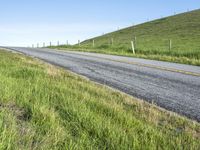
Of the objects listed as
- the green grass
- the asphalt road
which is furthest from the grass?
the green grass

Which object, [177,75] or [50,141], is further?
[177,75]

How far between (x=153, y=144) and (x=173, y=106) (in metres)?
3.35

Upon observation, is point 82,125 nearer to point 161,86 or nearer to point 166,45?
point 161,86

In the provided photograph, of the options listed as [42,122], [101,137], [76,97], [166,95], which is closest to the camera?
[101,137]

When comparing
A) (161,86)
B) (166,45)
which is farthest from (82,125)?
(166,45)

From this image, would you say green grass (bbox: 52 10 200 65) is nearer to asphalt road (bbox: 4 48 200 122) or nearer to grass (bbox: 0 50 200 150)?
asphalt road (bbox: 4 48 200 122)

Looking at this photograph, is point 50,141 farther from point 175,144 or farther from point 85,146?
point 175,144

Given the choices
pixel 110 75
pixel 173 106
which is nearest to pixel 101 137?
pixel 173 106

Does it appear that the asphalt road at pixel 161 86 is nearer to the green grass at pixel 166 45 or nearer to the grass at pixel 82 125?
the grass at pixel 82 125

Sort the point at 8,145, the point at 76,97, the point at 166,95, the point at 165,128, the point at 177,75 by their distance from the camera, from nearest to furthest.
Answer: the point at 8,145 → the point at 165,128 → the point at 76,97 → the point at 166,95 → the point at 177,75

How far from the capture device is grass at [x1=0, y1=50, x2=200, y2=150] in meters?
4.40

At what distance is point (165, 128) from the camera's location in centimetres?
569

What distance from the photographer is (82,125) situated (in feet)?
17.2

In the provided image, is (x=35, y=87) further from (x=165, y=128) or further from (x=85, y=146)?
(x=85, y=146)
